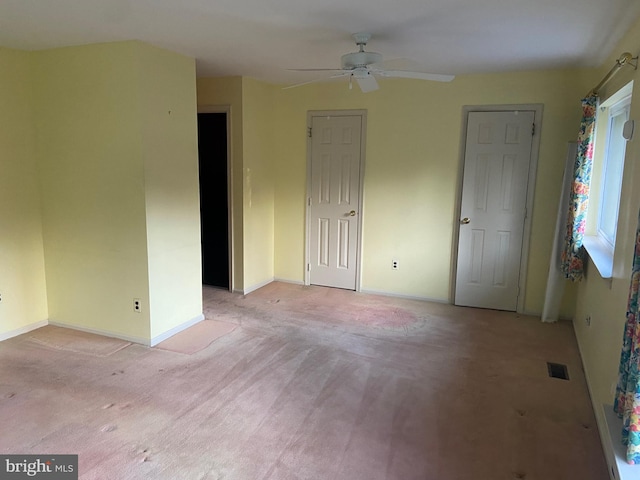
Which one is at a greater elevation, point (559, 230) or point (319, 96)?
point (319, 96)

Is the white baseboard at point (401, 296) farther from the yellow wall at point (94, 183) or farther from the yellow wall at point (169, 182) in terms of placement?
the yellow wall at point (94, 183)

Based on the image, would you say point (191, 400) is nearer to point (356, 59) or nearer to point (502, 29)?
point (356, 59)

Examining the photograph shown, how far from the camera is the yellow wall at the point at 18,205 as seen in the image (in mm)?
3545

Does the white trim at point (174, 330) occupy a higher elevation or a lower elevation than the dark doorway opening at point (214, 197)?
lower

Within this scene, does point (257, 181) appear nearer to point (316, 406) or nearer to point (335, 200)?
point (335, 200)

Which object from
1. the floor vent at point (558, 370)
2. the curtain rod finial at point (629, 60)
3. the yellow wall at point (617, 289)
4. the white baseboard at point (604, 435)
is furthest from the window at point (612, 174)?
the white baseboard at point (604, 435)

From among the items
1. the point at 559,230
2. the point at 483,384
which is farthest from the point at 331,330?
the point at 559,230

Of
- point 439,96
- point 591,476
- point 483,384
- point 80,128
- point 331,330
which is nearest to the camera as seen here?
point 591,476

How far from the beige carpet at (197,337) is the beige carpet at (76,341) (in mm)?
357

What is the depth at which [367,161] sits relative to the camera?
Answer: 4934mm

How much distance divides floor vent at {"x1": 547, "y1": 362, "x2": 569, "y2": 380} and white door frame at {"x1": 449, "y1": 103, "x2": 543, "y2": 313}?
1.21 metres

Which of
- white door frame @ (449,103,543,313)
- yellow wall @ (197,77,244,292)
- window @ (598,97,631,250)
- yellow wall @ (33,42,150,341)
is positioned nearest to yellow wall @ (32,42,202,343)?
yellow wall @ (33,42,150,341)

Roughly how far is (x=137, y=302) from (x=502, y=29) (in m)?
3.29

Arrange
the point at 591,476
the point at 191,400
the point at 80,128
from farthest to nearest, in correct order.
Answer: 1. the point at 80,128
2. the point at 191,400
3. the point at 591,476
